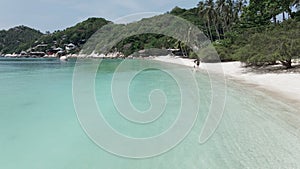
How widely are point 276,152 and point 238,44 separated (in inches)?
1020

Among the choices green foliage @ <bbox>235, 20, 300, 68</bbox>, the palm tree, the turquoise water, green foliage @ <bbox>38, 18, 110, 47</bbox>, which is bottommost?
the turquoise water

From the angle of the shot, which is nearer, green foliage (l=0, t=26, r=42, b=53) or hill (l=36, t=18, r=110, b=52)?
hill (l=36, t=18, r=110, b=52)

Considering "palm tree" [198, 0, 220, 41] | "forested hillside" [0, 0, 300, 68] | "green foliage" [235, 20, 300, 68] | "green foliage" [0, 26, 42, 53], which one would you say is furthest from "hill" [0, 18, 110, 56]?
"green foliage" [235, 20, 300, 68]

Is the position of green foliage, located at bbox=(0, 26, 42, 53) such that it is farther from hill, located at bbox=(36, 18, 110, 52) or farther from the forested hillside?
the forested hillside

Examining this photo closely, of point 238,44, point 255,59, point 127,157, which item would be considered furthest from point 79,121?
point 238,44

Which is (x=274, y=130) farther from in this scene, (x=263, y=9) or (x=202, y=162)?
(x=263, y=9)

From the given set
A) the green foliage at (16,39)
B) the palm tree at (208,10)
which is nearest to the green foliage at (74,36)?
the green foliage at (16,39)

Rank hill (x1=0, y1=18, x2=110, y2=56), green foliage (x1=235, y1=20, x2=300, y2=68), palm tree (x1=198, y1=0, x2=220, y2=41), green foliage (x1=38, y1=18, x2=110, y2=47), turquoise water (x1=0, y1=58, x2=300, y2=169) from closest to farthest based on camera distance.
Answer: turquoise water (x1=0, y1=58, x2=300, y2=169)
green foliage (x1=235, y1=20, x2=300, y2=68)
palm tree (x1=198, y1=0, x2=220, y2=41)
green foliage (x1=38, y1=18, x2=110, y2=47)
hill (x1=0, y1=18, x2=110, y2=56)

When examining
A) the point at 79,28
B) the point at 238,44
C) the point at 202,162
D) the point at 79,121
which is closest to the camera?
the point at 202,162

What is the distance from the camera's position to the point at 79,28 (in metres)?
102

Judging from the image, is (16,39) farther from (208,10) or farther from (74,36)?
(208,10)

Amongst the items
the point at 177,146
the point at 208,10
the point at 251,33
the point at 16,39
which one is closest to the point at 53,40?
the point at 16,39

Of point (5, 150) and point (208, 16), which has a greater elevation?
point (208, 16)

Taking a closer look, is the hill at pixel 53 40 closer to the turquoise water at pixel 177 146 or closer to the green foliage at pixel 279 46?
the green foliage at pixel 279 46
